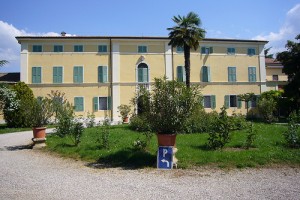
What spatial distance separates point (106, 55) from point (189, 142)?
2103cm

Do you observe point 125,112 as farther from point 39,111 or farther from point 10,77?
point 10,77

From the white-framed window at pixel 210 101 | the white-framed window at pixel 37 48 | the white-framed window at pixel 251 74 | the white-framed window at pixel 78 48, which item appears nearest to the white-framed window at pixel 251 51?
the white-framed window at pixel 251 74

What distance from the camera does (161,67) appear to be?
30750 mm

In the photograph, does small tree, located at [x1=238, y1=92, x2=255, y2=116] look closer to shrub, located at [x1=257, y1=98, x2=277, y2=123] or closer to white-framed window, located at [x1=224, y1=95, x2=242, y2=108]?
white-framed window, located at [x1=224, y1=95, x2=242, y2=108]

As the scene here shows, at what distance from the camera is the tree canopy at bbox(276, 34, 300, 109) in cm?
2707

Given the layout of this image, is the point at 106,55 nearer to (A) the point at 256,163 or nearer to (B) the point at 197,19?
(B) the point at 197,19

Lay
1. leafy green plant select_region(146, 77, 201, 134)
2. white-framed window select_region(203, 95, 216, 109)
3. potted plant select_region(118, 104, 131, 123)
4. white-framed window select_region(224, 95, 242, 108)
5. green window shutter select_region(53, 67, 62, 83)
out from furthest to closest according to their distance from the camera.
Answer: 1. white-framed window select_region(224, 95, 242, 108)
2. white-framed window select_region(203, 95, 216, 109)
3. green window shutter select_region(53, 67, 62, 83)
4. potted plant select_region(118, 104, 131, 123)
5. leafy green plant select_region(146, 77, 201, 134)

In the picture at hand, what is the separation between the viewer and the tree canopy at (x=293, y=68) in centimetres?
2707

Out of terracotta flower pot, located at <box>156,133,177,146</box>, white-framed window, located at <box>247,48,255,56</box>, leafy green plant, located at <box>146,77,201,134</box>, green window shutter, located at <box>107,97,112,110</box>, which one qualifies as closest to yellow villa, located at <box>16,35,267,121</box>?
green window shutter, located at <box>107,97,112,110</box>

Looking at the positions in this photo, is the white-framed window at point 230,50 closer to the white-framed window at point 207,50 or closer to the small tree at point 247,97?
the white-framed window at point 207,50

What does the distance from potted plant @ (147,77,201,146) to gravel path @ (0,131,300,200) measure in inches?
47.9

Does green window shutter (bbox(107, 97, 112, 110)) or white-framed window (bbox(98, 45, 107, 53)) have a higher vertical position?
white-framed window (bbox(98, 45, 107, 53))

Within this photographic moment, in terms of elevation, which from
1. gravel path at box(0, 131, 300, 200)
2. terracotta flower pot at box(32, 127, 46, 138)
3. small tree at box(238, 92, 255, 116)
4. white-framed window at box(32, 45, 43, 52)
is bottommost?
gravel path at box(0, 131, 300, 200)

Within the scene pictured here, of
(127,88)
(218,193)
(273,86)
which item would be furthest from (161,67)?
(218,193)
